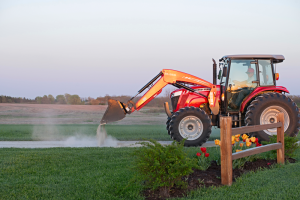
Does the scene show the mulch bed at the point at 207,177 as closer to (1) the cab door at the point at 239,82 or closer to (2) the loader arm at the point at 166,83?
(1) the cab door at the point at 239,82

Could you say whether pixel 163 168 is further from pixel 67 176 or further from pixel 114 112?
pixel 114 112

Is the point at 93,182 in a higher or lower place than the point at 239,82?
lower

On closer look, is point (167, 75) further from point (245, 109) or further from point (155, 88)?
point (245, 109)

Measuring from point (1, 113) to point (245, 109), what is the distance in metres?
22.9

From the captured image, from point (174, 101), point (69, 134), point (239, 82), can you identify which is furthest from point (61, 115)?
point (239, 82)

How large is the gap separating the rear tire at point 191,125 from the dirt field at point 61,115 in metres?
13.7

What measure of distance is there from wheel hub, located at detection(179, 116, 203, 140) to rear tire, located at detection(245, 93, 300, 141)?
1605 mm

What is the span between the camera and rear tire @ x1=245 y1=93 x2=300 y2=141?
8945mm

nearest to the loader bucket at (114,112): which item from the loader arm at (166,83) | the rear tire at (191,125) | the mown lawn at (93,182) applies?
the loader arm at (166,83)

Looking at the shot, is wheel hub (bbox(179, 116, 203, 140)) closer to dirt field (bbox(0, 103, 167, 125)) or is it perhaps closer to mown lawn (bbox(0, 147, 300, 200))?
mown lawn (bbox(0, 147, 300, 200))

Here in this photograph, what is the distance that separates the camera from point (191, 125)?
9.32 metres

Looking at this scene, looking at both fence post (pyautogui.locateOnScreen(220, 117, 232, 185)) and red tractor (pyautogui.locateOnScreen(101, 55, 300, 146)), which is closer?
fence post (pyautogui.locateOnScreen(220, 117, 232, 185))

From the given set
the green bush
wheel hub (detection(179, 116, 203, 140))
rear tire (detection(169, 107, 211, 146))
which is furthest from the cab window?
the green bush

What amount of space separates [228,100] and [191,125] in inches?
62.6
